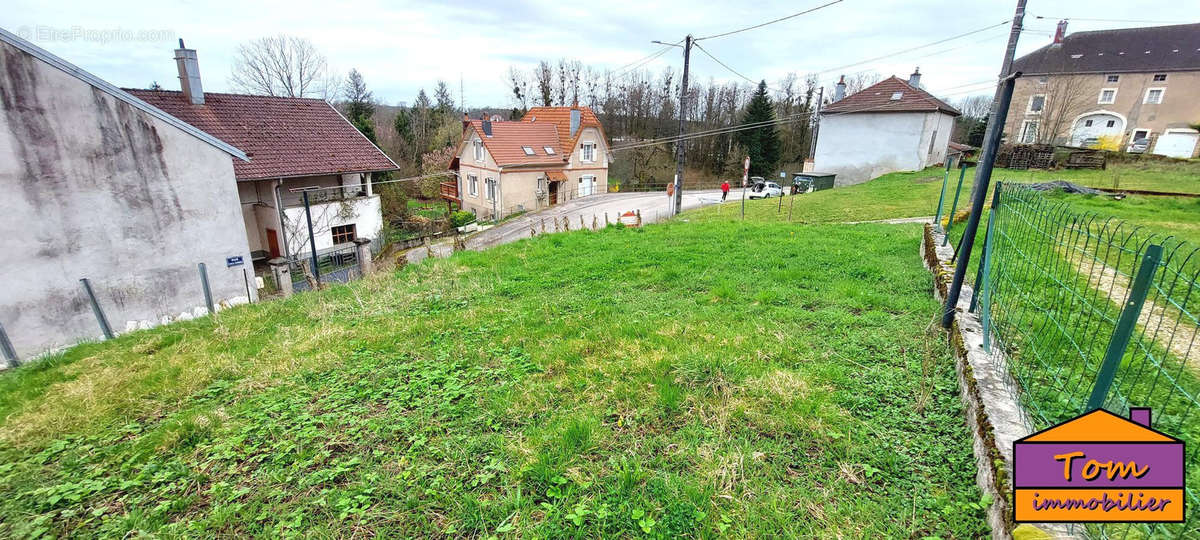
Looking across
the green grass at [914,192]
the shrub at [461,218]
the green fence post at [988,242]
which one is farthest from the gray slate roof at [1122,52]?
the green fence post at [988,242]

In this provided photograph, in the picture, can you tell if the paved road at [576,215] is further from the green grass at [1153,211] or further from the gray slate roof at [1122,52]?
the gray slate roof at [1122,52]

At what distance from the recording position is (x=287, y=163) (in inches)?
680

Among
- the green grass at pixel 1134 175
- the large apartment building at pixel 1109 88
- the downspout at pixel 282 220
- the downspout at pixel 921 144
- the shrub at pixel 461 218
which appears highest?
the large apartment building at pixel 1109 88

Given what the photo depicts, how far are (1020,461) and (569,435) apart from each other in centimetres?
225

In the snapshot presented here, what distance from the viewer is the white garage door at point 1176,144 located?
24297 millimetres

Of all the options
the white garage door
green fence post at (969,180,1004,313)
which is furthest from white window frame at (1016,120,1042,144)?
green fence post at (969,180,1004,313)

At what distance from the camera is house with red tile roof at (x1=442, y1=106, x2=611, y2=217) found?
93.0 ft

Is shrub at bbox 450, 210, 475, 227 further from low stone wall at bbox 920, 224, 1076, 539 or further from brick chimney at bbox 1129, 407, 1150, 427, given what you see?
brick chimney at bbox 1129, 407, 1150, 427

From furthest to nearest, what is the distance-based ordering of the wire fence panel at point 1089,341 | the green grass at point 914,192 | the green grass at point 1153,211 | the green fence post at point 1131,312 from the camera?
the green grass at point 914,192
the green grass at point 1153,211
the wire fence panel at point 1089,341
the green fence post at point 1131,312

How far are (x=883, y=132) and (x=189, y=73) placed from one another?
3192 centimetres

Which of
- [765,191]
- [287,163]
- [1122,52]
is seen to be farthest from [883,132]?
[287,163]

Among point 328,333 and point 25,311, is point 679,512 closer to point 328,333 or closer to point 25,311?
point 328,333

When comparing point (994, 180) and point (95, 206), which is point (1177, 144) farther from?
point (95, 206)

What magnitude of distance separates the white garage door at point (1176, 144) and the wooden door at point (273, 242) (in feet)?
137
